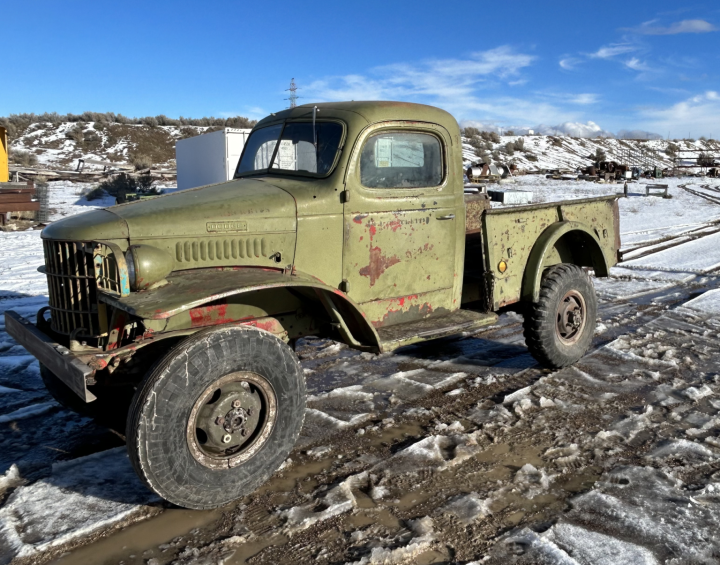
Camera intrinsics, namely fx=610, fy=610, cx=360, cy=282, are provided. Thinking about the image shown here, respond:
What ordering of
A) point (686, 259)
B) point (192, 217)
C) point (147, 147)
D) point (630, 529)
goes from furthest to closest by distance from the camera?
point (147, 147), point (686, 259), point (192, 217), point (630, 529)

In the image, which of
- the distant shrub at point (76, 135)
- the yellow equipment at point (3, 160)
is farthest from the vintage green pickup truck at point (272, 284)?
the distant shrub at point (76, 135)

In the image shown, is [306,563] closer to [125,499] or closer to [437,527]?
[437,527]

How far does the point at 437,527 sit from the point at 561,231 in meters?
3.04

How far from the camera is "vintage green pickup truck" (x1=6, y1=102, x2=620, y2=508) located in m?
3.00

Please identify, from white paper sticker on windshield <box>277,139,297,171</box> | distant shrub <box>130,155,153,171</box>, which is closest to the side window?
white paper sticker on windshield <box>277,139,297,171</box>

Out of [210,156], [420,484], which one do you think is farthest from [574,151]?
[420,484]

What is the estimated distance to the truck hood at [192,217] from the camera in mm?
3300

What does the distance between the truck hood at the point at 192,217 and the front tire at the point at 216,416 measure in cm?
71

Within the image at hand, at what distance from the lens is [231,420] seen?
3.10 m

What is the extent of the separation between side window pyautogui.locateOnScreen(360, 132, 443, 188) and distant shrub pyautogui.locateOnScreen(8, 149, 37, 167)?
2992 centimetres

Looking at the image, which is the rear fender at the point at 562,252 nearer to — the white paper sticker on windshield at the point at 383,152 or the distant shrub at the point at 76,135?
the white paper sticker on windshield at the point at 383,152

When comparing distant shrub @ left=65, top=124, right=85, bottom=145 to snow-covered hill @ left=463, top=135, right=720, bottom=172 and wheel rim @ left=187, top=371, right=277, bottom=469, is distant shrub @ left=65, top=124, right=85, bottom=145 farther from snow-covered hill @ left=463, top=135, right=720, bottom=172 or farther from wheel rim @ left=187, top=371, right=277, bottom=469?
wheel rim @ left=187, top=371, right=277, bottom=469

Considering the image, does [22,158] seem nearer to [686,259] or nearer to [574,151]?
[686,259]

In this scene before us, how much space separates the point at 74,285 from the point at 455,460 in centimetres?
237
